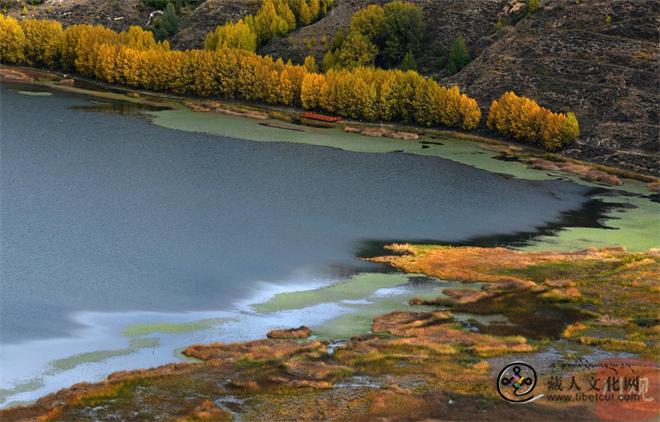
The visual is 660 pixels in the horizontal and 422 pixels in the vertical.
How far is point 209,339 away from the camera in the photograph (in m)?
65.4

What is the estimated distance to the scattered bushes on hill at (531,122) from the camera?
12862 centimetres

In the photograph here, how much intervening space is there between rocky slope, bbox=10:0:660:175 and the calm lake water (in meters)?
17.1

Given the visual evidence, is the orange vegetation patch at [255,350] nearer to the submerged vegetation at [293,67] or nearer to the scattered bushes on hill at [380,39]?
the submerged vegetation at [293,67]

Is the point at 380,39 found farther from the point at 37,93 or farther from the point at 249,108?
the point at 37,93

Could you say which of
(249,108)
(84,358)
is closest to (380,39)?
(249,108)

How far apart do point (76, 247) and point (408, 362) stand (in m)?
32.4

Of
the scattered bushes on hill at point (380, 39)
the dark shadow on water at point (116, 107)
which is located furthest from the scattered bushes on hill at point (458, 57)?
the dark shadow on water at point (116, 107)

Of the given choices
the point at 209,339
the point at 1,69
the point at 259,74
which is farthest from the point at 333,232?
the point at 1,69

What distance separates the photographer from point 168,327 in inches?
2645

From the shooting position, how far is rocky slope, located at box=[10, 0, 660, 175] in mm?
127875

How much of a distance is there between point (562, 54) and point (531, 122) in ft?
54.4

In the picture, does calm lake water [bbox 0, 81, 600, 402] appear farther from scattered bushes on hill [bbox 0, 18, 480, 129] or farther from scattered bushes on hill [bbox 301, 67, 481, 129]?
scattered bushes on hill [bbox 0, 18, 480, 129]

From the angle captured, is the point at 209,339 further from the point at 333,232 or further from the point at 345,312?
the point at 333,232

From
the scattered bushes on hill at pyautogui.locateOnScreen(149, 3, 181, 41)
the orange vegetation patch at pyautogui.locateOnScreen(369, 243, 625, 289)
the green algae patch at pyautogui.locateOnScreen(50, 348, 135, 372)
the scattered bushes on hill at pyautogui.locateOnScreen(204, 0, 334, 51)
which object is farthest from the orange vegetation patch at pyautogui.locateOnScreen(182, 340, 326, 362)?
the scattered bushes on hill at pyautogui.locateOnScreen(149, 3, 181, 41)
